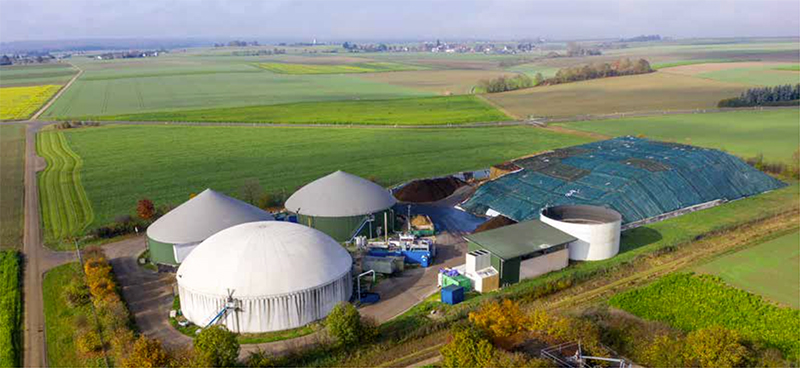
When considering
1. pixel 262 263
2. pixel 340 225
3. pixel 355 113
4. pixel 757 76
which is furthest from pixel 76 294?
pixel 757 76

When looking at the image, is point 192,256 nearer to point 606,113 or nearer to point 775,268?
point 775,268

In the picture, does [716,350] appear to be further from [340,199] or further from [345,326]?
[340,199]

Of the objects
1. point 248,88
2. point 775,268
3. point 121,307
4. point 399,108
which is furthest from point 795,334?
point 248,88

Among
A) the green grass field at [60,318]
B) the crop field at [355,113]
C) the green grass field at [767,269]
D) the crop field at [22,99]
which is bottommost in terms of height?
the green grass field at [60,318]

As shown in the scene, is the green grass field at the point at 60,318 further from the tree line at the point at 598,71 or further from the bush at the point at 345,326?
the tree line at the point at 598,71

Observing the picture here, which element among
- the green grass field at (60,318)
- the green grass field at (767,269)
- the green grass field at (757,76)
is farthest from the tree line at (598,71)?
the green grass field at (60,318)

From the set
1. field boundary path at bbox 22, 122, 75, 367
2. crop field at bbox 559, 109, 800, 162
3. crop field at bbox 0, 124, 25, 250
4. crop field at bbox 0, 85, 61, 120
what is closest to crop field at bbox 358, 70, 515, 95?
crop field at bbox 559, 109, 800, 162
